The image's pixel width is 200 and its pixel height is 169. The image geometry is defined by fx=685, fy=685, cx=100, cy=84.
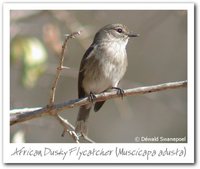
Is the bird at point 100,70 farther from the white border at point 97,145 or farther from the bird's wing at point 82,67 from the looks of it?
the white border at point 97,145

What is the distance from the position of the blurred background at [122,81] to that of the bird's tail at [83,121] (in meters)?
0.12

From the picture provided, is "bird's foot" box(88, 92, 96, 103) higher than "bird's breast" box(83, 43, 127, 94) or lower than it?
lower

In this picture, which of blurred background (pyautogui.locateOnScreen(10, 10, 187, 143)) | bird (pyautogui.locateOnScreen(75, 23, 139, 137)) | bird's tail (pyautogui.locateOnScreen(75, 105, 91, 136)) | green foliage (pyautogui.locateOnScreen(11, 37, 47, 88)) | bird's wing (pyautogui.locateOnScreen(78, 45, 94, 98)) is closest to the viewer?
green foliage (pyautogui.locateOnScreen(11, 37, 47, 88))

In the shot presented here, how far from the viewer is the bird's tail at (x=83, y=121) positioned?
5727mm

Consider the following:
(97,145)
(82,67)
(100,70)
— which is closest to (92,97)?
(97,145)

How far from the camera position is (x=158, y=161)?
210 inches

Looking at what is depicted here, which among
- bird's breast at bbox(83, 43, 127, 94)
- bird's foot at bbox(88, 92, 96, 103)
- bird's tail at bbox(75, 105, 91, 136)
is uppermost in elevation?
bird's breast at bbox(83, 43, 127, 94)

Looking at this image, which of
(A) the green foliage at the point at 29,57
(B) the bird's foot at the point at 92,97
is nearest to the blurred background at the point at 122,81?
Result: (A) the green foliage at the point at 29,57

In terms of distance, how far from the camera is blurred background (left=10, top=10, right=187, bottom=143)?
546 cm

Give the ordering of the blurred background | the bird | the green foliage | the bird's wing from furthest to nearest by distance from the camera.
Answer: the bird's wing < the bird < the blurred background < the green foliage

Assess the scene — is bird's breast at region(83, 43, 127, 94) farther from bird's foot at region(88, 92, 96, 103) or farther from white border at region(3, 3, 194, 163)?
white border at region(3, 3, 194, 163)

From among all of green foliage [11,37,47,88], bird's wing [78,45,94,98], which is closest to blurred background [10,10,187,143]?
green foliage [11,37,47,88]

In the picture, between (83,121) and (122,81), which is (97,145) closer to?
(83,121)
